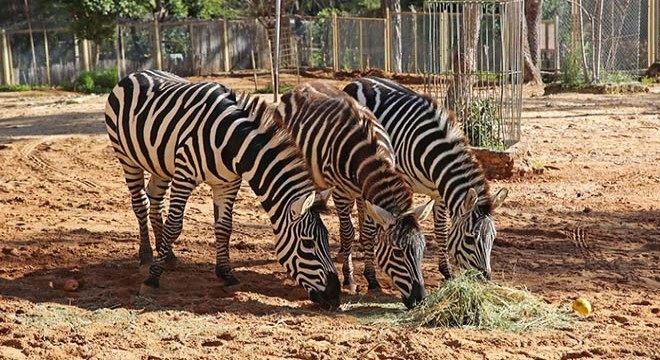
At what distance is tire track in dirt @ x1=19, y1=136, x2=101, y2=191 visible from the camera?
12.2 m

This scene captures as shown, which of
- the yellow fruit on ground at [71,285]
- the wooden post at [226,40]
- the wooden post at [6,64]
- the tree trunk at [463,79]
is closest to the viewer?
the yellow fruit on ground at [71,285]

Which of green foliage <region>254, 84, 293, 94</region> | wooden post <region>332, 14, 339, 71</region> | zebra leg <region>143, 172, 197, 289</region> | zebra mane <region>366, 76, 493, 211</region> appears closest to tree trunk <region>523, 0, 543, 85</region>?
green foliage <region>254, 84, 293, 94</region>

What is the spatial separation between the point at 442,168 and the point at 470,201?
506 millimetres

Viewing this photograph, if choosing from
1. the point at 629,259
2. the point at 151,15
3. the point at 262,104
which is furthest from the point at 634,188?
the point at 151,15

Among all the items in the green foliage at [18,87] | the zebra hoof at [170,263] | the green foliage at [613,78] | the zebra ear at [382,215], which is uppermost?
the green foliage at [18,87]

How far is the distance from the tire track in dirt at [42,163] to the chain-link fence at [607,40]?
12423mm

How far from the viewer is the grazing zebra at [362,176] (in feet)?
21.3

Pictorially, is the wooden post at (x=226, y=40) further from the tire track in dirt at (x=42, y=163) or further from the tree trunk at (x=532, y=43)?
the tire track in dirt at (x=42, y=163)

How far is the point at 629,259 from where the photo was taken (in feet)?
27.4

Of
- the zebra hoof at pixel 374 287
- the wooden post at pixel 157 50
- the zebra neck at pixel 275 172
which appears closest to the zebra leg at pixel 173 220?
the zebra neck at pixel 275 172

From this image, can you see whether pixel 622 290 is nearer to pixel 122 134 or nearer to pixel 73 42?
pixel 122 134

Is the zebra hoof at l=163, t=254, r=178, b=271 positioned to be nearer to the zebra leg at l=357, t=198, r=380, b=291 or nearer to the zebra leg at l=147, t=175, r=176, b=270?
the zebra leg at l=147, t=175, r=176, b=270

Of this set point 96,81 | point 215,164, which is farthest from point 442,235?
point 96,81

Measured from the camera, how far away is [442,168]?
713 cm
